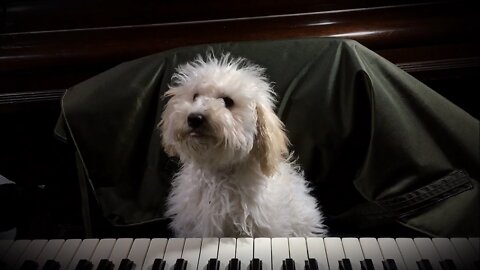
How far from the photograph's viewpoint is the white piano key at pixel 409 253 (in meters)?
0.90

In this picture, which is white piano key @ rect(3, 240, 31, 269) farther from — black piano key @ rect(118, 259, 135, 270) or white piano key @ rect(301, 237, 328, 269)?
white piano key @ rect(301, 237, 328, 269)

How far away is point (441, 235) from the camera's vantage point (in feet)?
3.32

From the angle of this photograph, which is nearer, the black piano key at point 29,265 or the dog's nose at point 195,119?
the black piano key at point 29,265

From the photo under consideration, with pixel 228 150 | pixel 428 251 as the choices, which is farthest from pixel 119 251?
pixel 428 251

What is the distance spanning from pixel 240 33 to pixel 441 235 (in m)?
0.82

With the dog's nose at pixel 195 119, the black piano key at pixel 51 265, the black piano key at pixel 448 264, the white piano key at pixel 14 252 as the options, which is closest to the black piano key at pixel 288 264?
the black piano key at pixel 448 264

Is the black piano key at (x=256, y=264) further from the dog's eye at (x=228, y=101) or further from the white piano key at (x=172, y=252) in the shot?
the dog's eye at (x=228, y=101)

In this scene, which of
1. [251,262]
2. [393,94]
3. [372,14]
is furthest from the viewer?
[372,14]

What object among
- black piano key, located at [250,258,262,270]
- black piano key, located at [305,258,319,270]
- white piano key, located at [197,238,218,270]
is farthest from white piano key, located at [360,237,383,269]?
white piano key, located at [197,238,218,270]

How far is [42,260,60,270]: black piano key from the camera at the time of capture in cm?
92

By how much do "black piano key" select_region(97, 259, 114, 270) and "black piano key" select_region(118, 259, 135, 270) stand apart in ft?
0.07

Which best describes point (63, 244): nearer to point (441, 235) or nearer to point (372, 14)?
point (441, 235)

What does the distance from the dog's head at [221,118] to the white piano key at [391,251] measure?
367 mm

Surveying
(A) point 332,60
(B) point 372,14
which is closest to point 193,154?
(A) point 332,60
